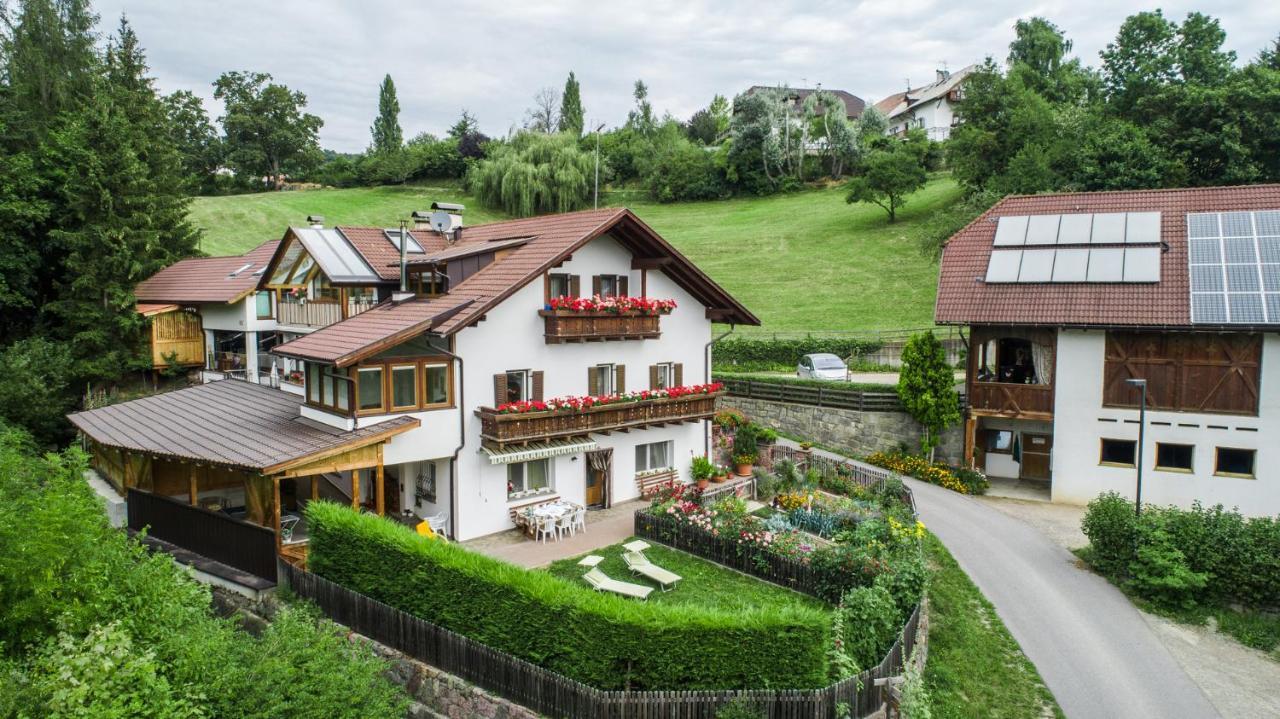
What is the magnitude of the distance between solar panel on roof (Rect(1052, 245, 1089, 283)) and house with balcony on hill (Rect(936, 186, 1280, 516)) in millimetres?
54

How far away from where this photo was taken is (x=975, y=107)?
5919cm

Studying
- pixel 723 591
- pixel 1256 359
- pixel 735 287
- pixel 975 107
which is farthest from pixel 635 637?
pixel 975 107

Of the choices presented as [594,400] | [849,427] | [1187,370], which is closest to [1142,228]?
[1187,370]

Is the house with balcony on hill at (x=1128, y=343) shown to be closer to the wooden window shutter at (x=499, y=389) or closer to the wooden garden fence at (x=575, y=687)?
the wooden garden fence at (x=575, y=687)

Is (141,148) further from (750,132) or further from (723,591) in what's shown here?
(750,132)

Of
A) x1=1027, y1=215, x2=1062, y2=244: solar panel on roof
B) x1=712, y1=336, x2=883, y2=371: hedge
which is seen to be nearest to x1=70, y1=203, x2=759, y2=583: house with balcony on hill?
x1=1027, y1=215, x2=1062, y2=244: solar panel on roof

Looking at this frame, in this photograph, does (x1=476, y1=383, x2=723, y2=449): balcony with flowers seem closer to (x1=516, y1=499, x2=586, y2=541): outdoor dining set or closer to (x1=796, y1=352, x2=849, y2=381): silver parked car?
(x1=516, y1=499, x2=586, y2=541): outdoor dining set

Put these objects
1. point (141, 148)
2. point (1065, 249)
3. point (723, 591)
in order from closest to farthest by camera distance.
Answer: point (723, 591), point (1065, 249), point (141, 148)

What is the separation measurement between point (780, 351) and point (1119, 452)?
17.1 meters

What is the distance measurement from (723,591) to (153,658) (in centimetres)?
1125

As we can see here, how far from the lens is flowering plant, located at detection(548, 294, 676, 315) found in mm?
23250

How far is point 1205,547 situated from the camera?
2023cm

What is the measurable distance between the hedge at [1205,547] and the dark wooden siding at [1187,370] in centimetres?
539

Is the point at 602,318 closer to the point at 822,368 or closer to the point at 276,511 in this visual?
the point at 276,511
